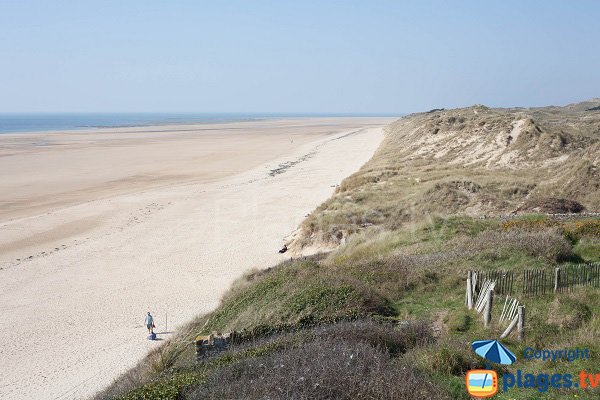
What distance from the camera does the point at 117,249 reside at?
89.0 feet

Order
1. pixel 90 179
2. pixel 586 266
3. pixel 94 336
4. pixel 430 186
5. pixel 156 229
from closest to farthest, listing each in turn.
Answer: pixel 586 266 < pixel 94 336 < pixel 430 186 < pixel 156 229 < pixel 90 179

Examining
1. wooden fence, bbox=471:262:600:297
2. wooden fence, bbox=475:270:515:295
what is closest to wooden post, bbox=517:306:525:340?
wooden fence, bbox=471:262:600:297

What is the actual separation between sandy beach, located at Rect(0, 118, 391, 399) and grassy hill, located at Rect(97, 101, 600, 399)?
3.28 meters

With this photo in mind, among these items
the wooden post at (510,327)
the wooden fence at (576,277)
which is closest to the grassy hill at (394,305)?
the wooden post at (510,327)

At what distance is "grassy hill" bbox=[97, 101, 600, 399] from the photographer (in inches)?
273

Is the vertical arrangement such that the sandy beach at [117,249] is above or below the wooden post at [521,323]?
below

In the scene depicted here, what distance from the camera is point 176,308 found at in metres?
18.9

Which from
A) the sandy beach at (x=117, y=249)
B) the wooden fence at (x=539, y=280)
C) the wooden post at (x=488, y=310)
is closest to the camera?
the wooden post at (x=488, y=310)

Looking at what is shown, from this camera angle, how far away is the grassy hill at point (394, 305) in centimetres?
694

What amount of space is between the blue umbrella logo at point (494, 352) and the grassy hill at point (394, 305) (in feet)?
0.48

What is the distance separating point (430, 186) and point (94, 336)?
1795 centimetres

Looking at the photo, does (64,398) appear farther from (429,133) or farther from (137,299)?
(429,133)

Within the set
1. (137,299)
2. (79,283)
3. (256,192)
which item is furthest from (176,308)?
(256,192)

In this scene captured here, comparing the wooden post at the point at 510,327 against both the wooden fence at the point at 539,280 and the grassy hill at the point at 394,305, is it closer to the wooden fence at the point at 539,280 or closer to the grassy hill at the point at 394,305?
the grassy hill at the point at 394,305
